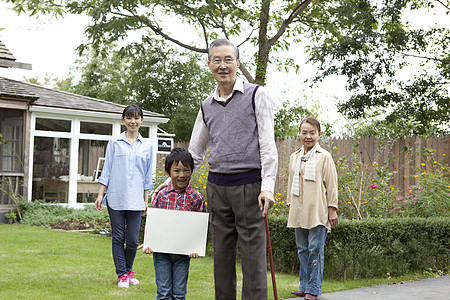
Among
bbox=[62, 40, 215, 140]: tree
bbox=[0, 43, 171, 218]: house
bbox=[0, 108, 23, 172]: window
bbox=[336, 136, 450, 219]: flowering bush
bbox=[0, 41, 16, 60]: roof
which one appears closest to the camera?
bbox=[336, 136, 450, 219]: flowering bush

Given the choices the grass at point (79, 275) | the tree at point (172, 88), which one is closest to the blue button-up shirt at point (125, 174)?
the grass at point (79, 275)

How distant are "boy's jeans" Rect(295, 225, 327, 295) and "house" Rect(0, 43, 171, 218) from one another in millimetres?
9711

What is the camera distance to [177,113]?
2744 centimetres

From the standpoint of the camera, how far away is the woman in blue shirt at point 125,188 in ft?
18.0

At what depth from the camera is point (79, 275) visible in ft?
20.5

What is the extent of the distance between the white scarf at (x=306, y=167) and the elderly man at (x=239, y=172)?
6.47 ft

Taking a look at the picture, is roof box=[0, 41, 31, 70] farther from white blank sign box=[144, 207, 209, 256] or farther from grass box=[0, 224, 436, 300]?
white blank sign box=[144, 207, 209, 256]

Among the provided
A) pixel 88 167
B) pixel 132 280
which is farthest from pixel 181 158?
pixel 88 167

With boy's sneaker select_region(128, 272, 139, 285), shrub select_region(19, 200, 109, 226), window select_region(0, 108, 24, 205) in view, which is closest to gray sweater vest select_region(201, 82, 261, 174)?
boy's sneaker select_region(128, 272, 139, 285)

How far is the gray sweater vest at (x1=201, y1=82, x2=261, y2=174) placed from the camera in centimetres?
334

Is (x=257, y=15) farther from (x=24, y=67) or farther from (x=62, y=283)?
(x=62, y=283)

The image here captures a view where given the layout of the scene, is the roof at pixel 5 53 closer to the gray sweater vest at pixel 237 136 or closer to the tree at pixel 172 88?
the gray sweater vest at pixel 237 136

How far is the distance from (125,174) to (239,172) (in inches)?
97.8

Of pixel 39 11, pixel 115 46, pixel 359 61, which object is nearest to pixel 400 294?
pixel 359 61
